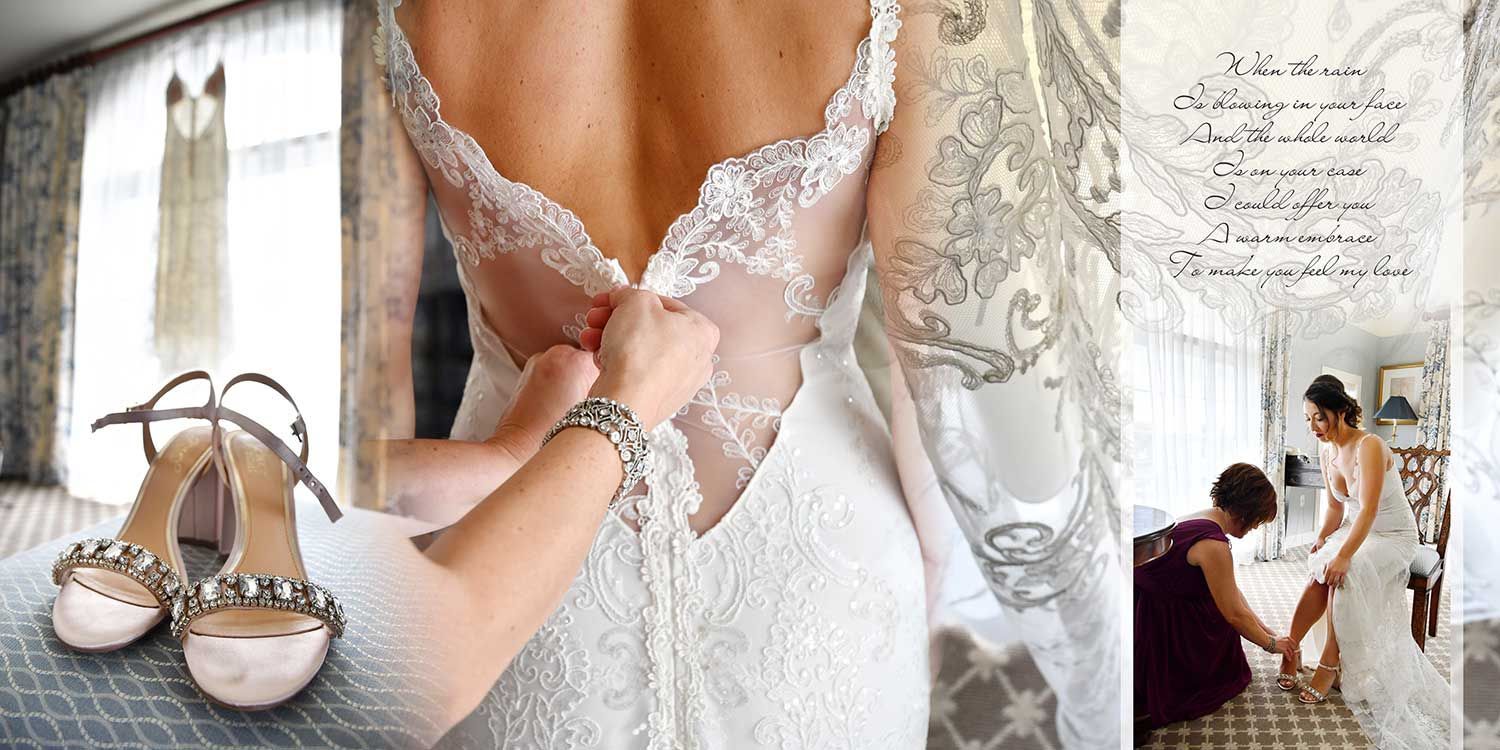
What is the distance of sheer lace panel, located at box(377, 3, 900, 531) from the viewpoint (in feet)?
2.69

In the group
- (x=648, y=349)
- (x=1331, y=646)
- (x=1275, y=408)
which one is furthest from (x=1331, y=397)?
(x=648, y=349)

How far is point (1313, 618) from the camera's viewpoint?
0.95m

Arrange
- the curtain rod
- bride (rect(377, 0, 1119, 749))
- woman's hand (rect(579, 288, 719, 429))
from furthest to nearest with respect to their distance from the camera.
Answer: bride (rect(377, 0, 1119, 749)) → woman's hand (rect(579, 288, 719, 429)) → the curtain rod

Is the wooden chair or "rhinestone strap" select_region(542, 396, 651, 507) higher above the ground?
"rhinestone strap" select_region(542, 396, 651, 507)

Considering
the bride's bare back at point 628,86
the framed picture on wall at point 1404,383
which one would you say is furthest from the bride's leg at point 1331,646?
the bride's bare back at point 628,86

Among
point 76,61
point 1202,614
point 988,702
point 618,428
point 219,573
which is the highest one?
point 76,61

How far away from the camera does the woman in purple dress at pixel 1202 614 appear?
948 mm

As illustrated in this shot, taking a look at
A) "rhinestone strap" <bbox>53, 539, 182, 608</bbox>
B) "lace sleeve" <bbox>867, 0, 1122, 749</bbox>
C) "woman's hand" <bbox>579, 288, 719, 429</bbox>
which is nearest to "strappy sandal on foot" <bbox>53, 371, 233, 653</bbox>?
"rhinestone strap" <bbox>53, 539, 182, 608</bbox>

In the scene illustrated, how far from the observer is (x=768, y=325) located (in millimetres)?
895

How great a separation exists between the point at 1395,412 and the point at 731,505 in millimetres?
676

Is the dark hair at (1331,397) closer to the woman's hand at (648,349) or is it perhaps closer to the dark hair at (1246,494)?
the dark hair at (1246,494)

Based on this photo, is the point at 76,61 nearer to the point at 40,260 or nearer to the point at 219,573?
the point at 40,260

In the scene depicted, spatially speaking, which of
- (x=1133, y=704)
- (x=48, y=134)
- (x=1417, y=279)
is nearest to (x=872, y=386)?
(x=1133, y=704)

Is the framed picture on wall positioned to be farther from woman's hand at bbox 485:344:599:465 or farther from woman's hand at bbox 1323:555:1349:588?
woman's hand at bbox 485:344:599:465
